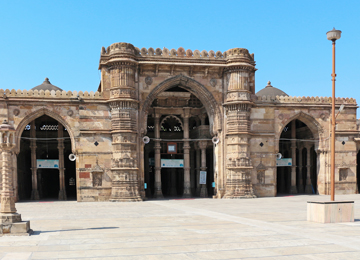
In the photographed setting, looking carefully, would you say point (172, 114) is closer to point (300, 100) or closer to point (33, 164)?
point (300, 100)

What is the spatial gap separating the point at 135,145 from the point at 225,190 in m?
7.51

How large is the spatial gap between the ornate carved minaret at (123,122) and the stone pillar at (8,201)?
13.6 metres

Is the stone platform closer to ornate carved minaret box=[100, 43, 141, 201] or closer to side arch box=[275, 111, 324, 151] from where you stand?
ornate carved minaret box=[100, 43, 141, 201]

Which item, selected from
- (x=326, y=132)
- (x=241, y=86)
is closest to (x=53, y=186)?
(x=241, y=86)

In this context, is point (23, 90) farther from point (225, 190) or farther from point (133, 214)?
point (225, 190)

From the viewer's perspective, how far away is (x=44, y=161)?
2964 centimetres

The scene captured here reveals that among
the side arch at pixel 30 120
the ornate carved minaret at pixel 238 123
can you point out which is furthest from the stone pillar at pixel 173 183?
the side arch at pixel 30 120

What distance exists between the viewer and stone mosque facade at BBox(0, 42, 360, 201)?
27500mm

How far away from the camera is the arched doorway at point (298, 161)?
1361 inches

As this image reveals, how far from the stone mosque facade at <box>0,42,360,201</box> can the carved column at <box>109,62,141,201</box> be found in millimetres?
68

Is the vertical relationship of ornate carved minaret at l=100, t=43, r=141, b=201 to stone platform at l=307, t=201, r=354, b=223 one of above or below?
above

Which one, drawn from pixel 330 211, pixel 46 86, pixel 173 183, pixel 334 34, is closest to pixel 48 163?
pixel 46 86

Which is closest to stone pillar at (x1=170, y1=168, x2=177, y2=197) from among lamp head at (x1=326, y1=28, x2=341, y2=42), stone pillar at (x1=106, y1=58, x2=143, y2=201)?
A: stone pillar at (x1=106, y1=58, x2=143, y2=201)

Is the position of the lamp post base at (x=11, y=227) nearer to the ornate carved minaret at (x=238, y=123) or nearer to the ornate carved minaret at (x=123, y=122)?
the ornate carved minaret at (x=123, y=122)
